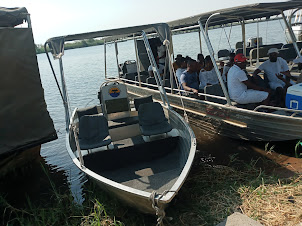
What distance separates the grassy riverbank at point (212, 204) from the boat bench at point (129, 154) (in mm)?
469

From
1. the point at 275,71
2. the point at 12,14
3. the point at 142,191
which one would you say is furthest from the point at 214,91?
the point at 12,14

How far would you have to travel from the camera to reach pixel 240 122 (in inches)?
227

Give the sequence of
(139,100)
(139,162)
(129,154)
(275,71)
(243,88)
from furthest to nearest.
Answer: (139,100)
(275,71)
(243,88)
(139,162)
(129,154)

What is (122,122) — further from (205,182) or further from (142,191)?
(142,191)

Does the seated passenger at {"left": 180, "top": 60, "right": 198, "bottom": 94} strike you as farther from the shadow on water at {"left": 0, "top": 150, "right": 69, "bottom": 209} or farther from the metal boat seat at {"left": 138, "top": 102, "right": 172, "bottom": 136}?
the shadow on water at {"left": 0, "top": 150, "right": 69, "bottom": 209}

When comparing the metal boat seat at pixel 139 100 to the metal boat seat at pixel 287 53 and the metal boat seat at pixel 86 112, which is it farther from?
the metal boat seat at pixel 287 53

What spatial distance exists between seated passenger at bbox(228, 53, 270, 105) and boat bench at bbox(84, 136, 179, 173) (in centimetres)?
153

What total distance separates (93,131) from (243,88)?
10.1 ft

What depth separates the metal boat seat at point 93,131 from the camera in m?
5.43

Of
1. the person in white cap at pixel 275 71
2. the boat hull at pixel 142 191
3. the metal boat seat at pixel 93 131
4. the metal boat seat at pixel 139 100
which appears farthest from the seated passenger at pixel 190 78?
the metal boat seat at pixel 93 131

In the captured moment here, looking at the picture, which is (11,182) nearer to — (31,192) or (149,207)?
(31,192)

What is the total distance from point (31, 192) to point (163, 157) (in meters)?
2.88

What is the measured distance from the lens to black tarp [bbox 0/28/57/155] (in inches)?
195

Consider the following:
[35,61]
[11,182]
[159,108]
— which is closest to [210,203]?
[159,108]
